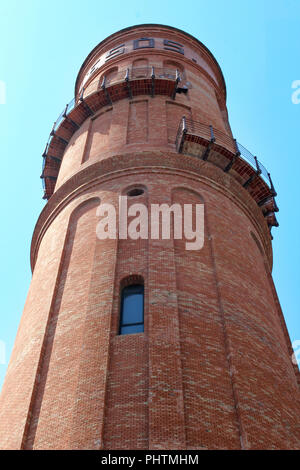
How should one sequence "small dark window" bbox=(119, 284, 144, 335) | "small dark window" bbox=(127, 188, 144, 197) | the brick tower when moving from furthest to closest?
→ "small dark window" bbox=(127, 188, 144, 197)
"small dark window" bbox=(119, 284, 144, 335)
the brick tower

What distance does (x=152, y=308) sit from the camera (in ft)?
31.9

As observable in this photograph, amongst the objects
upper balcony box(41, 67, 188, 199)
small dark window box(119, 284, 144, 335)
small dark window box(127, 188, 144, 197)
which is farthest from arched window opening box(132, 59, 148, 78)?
small dark window box(119, 284, 144, 335)

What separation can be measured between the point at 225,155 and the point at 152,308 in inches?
265

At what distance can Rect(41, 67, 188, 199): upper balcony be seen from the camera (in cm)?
1712

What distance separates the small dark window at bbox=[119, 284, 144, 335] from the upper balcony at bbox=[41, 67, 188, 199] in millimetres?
9016

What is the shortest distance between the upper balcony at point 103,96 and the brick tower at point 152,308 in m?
0.07

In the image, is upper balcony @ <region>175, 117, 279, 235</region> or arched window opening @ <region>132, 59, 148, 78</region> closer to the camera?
upper balcony @ <region>175, 117, 279, 235</region>

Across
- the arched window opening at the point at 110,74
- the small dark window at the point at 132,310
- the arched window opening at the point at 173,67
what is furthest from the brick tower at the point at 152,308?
the arched window opening at the point at 110,74

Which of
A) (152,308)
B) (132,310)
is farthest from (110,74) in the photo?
(152,308)

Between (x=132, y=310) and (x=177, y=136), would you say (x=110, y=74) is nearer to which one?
(x=177, y=136)

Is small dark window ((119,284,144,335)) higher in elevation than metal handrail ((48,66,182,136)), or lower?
lower

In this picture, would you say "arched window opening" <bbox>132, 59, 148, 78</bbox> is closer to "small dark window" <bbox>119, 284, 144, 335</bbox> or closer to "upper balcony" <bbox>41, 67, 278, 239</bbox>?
"upper balcony" <bbox>41, 67, 278, 239</bbox>

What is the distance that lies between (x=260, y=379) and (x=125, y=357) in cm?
265

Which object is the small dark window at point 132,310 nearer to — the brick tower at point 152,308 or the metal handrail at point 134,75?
the brick tower at point 152,308
